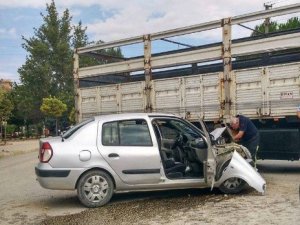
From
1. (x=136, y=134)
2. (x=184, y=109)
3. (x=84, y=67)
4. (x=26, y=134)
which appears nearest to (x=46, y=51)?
(x=26, y=134)

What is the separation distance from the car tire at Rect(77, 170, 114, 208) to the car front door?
0.78ft

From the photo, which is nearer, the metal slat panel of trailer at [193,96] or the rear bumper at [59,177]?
the rear bumper at [59,177]

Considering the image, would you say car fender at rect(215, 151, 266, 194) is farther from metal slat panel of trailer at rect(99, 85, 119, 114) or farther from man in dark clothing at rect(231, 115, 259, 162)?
metal slat panel of trailer at rect(99, 85, 119, 114)

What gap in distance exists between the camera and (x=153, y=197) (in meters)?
7.95

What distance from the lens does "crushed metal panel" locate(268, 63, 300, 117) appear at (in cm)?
946

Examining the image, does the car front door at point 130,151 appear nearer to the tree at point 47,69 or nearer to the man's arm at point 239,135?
the man's arm at point 239,135

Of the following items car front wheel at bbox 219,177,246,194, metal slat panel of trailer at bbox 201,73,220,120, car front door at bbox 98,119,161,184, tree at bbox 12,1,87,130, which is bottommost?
car front wheel at bbox 219,177,246,194

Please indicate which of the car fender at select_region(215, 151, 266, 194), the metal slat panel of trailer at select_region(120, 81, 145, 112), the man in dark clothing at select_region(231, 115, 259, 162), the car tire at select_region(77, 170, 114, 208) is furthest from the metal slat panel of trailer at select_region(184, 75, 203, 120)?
the car tire at select_region(77, 170, 114, 208)

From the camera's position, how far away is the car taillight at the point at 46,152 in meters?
7.21

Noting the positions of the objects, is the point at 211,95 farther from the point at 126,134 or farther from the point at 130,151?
the point at 130,151

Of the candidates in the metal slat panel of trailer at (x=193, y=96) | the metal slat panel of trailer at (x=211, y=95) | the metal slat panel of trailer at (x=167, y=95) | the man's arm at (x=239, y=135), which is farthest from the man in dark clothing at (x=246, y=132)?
the metal slat panel of trailer at (x=167, y=95)

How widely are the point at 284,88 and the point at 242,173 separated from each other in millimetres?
2852

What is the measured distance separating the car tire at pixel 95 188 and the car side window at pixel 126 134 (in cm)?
55

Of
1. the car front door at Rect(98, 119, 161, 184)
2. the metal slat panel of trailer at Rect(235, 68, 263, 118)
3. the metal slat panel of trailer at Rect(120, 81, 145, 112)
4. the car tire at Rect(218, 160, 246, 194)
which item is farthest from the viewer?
the metal slat panel of trailer at Rect(120, 81, 145, 112)
